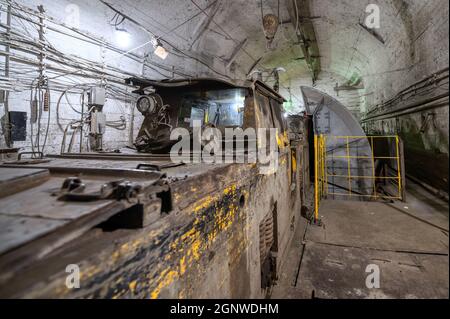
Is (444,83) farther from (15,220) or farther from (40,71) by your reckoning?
(40,71)

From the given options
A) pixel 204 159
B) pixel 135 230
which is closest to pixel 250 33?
pixel 204 159

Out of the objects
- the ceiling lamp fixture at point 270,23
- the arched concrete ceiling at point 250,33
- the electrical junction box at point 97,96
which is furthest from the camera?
the ceiling lamp fixture at point 270,23

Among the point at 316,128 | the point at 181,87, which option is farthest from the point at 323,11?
the point at 181,87

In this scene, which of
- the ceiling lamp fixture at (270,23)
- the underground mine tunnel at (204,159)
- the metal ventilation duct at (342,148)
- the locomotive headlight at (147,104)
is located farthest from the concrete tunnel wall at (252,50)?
the locomotive headlight at (147,104)

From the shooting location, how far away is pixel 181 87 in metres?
3.71

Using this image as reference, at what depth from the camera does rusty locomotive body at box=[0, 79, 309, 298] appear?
33.3 inches

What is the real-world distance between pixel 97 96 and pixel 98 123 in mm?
550

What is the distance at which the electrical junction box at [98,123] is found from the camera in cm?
505

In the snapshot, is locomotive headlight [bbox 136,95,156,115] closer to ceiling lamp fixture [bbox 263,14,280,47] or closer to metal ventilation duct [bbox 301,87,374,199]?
ceiling lamp fixture [bbox 263,14,280,47]

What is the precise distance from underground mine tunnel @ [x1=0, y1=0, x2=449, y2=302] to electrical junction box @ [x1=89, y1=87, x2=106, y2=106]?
0.03 metres

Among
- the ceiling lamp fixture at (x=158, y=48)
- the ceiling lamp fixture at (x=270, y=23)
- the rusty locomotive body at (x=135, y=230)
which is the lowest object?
the rusty locomotive body at (x=135, y=230)

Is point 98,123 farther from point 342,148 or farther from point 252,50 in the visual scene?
point 252,50

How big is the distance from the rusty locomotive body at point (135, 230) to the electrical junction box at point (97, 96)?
2.53m

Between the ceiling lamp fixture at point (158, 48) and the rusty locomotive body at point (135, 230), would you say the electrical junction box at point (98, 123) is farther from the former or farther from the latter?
the rusty locomotive body at point (135, 230)
